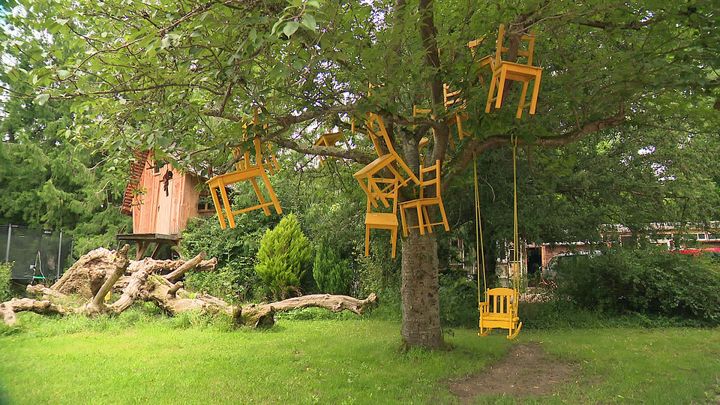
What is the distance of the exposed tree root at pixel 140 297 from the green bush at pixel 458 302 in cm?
215

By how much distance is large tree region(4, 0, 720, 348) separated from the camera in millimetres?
4492

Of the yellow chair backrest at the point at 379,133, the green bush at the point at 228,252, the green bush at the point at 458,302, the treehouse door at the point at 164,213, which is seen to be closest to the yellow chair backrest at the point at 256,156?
the yellow chair backrest at the point at 379,133

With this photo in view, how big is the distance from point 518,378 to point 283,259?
9072 mm

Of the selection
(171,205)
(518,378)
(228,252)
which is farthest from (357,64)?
(171,205)

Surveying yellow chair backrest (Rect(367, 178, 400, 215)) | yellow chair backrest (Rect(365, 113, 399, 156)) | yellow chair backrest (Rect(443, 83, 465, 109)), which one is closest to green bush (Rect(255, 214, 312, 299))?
yellow chair backrest (Rect(365, 113, 399, 156))

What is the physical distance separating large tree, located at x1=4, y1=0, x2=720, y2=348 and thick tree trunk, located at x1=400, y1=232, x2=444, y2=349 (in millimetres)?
23

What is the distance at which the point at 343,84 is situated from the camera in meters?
6.44

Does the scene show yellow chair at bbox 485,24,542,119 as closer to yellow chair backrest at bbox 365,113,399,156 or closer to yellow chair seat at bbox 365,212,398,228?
yellow chair backrest at bbox 365,113,399,156

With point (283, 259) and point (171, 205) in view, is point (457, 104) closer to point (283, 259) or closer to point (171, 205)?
point (283, 259)

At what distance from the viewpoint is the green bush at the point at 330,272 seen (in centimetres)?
1440

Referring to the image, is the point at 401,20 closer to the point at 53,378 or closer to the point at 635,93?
the point at 635,93

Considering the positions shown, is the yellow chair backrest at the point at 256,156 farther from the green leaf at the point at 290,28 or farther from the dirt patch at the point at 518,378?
the dirt patch at the point at 518,378

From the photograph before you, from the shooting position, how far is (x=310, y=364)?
7000mm

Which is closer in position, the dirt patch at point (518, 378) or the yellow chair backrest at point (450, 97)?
the dirt patch at point (518, 378)
